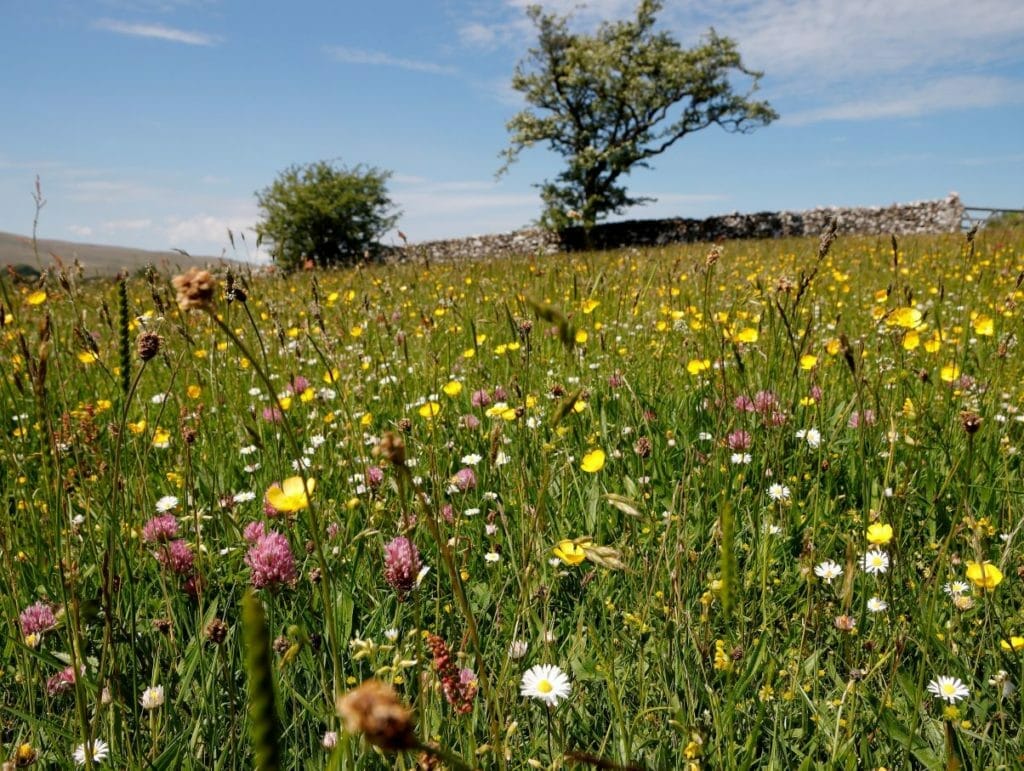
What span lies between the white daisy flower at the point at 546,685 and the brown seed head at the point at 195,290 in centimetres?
81

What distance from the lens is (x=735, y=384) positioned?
3.01 meters

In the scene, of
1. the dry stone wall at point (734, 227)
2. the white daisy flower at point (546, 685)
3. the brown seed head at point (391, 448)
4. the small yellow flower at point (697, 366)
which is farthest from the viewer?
the dry stone wall at point (734, 227)

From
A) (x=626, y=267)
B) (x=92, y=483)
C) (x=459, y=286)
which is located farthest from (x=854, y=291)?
(x=92, y=483)

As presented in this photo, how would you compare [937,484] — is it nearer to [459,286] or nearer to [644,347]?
[644,347]

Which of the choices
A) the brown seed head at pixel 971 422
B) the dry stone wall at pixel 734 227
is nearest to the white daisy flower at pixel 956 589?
the brown seed head at pixel 971 422

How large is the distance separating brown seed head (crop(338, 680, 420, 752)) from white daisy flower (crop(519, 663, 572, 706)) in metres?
0.81

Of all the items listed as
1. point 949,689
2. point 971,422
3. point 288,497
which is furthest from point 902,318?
point 288,497

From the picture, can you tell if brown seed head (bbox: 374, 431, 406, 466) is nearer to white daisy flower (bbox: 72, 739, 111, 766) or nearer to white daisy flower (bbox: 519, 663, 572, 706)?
white daisy flower (bbox: 519, 663, 572, 706)

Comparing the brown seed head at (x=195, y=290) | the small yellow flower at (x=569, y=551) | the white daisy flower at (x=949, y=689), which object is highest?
the brown seed head at (x=195, y=290)

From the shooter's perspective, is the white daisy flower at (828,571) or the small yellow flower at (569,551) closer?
the small yellow flower at (569,551)

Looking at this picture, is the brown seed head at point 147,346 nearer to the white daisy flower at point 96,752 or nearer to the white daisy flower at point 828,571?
the white daisy flower at point 96,752

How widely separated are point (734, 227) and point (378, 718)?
28.6m

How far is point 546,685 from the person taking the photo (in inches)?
46.4

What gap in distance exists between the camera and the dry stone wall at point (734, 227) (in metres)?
23.9
